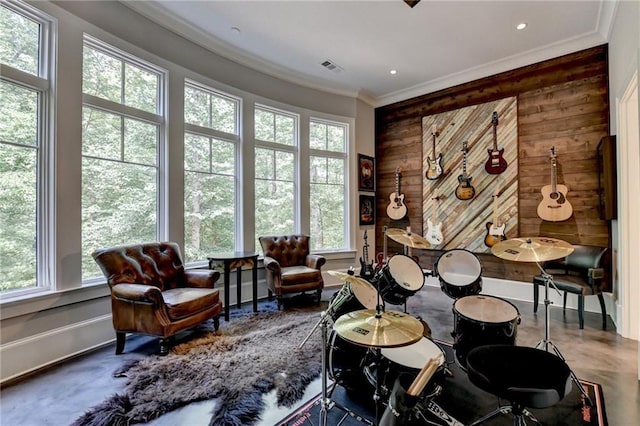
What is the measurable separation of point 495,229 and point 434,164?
4.67 feet

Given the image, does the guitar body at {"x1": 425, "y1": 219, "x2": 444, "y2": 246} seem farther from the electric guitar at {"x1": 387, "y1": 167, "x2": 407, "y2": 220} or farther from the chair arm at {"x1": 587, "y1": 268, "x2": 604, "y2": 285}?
the chair arm at {"x1": 587, "y1": 268, "x2": 604, "y2": 285}

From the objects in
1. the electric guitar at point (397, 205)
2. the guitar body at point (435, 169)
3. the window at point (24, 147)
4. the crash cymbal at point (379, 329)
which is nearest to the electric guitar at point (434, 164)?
the guitar body at point (435, 169)

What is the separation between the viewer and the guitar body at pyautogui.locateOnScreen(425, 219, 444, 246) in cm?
502

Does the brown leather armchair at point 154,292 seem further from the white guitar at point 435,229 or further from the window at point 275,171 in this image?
the white guitar at point 435,229

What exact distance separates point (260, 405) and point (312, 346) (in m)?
0.88

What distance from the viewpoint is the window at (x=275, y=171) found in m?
4.56

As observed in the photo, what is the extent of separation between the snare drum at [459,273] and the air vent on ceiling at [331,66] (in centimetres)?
323

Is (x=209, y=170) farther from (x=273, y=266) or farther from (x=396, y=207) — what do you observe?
(x=396, y=207)

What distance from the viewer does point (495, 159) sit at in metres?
4.46

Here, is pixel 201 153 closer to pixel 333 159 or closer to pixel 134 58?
pixel 134 58

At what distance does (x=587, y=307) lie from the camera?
3.74m

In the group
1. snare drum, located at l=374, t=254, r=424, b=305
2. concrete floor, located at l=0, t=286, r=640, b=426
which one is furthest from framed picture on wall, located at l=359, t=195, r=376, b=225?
snare drum, located at l=374, t=254, r=424, b=305

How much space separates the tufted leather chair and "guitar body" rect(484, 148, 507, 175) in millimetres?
2865

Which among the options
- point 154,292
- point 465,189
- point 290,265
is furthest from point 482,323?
point 465,189
